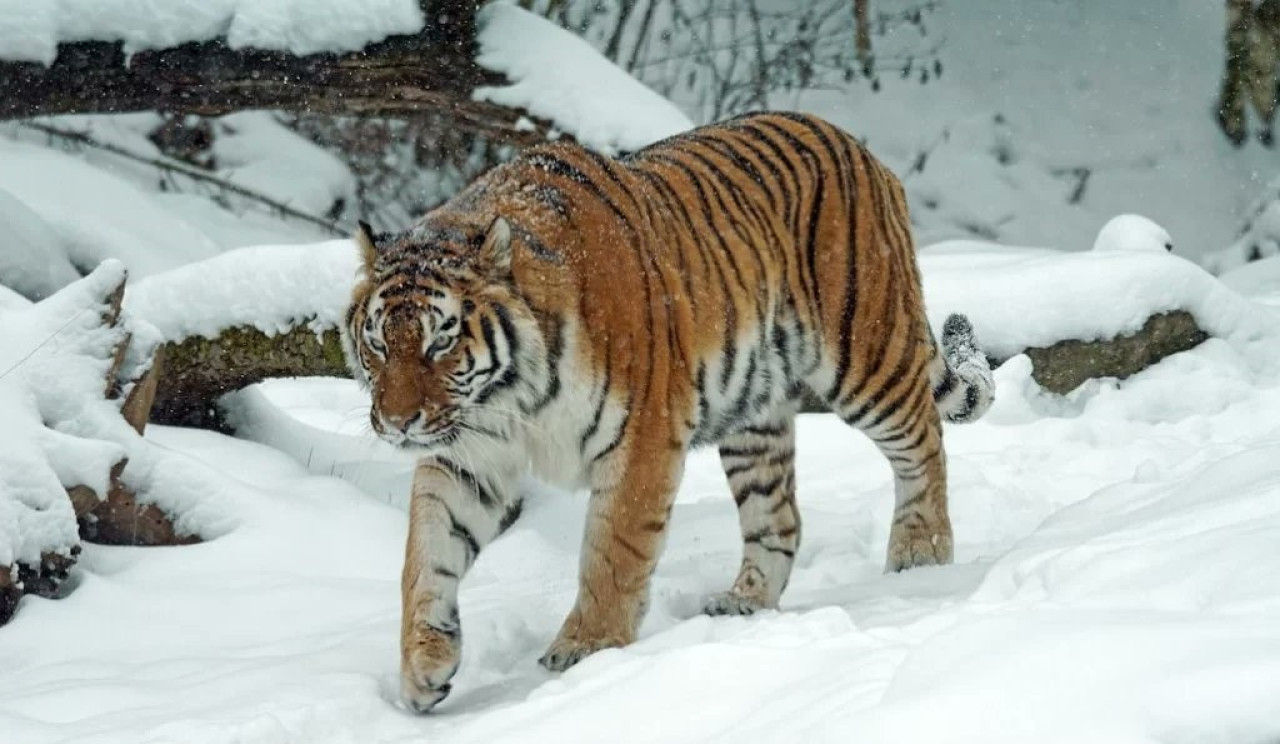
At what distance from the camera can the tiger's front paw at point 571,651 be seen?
397cm

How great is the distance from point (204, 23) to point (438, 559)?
3399 mm

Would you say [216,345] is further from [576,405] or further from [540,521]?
[576,405]

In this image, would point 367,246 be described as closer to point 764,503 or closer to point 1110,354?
point 764,503

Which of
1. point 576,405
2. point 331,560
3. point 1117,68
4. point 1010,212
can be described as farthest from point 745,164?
point 1117,68

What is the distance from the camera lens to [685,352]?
13.8 feet

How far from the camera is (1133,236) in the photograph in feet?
28.0

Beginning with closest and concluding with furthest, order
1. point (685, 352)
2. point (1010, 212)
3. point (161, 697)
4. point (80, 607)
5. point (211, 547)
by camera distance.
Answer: point (161, 697)
point (685, 352)
point (80, 607)
point (211, 547)
point (1010, 212)

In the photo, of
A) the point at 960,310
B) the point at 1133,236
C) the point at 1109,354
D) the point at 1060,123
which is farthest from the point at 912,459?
the point at 1060,123

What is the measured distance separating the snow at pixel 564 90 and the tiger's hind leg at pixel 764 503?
7.01 ft

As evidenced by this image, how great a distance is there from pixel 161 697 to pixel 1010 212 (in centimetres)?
980

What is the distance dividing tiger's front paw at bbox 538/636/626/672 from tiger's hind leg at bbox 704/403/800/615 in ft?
2.77

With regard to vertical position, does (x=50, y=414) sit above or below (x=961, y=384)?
below

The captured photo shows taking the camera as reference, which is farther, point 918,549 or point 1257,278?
point 1257,278

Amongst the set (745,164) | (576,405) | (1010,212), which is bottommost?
(1010,212)
